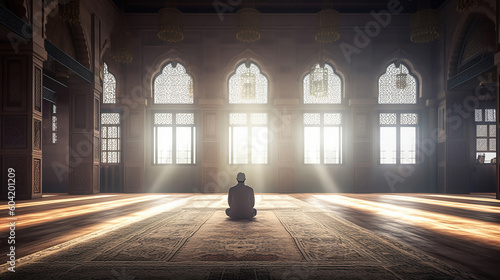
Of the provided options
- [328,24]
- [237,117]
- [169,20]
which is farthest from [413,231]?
[237,117]

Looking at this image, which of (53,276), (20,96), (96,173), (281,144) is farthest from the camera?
(281,144)

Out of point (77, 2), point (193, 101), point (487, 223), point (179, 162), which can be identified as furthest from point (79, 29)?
point (487, 223)

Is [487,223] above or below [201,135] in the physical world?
below

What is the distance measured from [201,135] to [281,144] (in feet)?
7.75

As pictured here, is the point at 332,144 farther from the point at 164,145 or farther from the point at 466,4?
the point at 466,4

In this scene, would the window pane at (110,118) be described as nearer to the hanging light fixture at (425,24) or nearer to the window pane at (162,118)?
the window pane at (162,118)

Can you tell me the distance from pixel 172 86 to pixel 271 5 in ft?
12.6

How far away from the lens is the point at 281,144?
1070 cm

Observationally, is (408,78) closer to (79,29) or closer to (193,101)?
(193,101)

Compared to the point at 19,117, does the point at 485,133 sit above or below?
below

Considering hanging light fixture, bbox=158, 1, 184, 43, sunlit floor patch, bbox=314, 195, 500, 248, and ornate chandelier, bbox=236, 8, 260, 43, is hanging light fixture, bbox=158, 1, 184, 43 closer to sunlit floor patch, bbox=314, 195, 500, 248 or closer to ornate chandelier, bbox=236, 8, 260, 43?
ornate chandelier, bbox=236, 8, 260, 43

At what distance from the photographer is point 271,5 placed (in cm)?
1092

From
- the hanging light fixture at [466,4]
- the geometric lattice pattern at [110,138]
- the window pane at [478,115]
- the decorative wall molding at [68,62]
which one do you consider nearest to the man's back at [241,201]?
the hanging light fixture at [466,4]

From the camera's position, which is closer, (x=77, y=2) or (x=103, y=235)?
(x=103, y=235)
